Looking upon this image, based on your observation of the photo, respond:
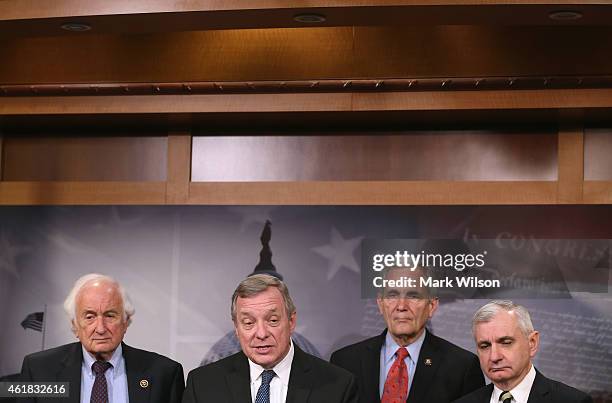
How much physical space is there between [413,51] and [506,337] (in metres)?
1.49

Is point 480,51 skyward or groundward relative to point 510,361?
skyward

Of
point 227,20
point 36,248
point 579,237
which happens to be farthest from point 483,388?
point 36,248

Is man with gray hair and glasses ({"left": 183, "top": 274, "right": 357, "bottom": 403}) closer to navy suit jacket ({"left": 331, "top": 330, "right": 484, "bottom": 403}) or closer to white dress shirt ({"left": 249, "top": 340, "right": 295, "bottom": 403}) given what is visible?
white dress shirt ({"left": 249, "top": 340, "right": 295, "bottom": 403})

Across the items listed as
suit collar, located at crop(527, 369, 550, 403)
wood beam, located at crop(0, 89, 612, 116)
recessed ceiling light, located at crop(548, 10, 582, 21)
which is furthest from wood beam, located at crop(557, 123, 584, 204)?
suit collar, located at crop(527, 369, 550, 403)

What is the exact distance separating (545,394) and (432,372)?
0.67m

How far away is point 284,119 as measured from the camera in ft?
17.7

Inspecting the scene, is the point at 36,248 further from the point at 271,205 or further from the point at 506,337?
the point at 506,337

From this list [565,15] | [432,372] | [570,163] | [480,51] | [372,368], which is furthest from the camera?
[570,163]

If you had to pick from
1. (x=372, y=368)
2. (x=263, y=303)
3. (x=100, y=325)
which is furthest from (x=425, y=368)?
(x=100, y=325)

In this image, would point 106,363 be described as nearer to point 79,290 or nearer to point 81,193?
point 79,290

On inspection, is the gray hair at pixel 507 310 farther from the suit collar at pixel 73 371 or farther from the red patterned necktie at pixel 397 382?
the suit collar at pixel 73 371

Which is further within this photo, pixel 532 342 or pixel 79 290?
pixel 79 290

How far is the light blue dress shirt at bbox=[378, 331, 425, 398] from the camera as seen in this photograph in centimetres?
495

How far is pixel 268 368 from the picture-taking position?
166 inches
